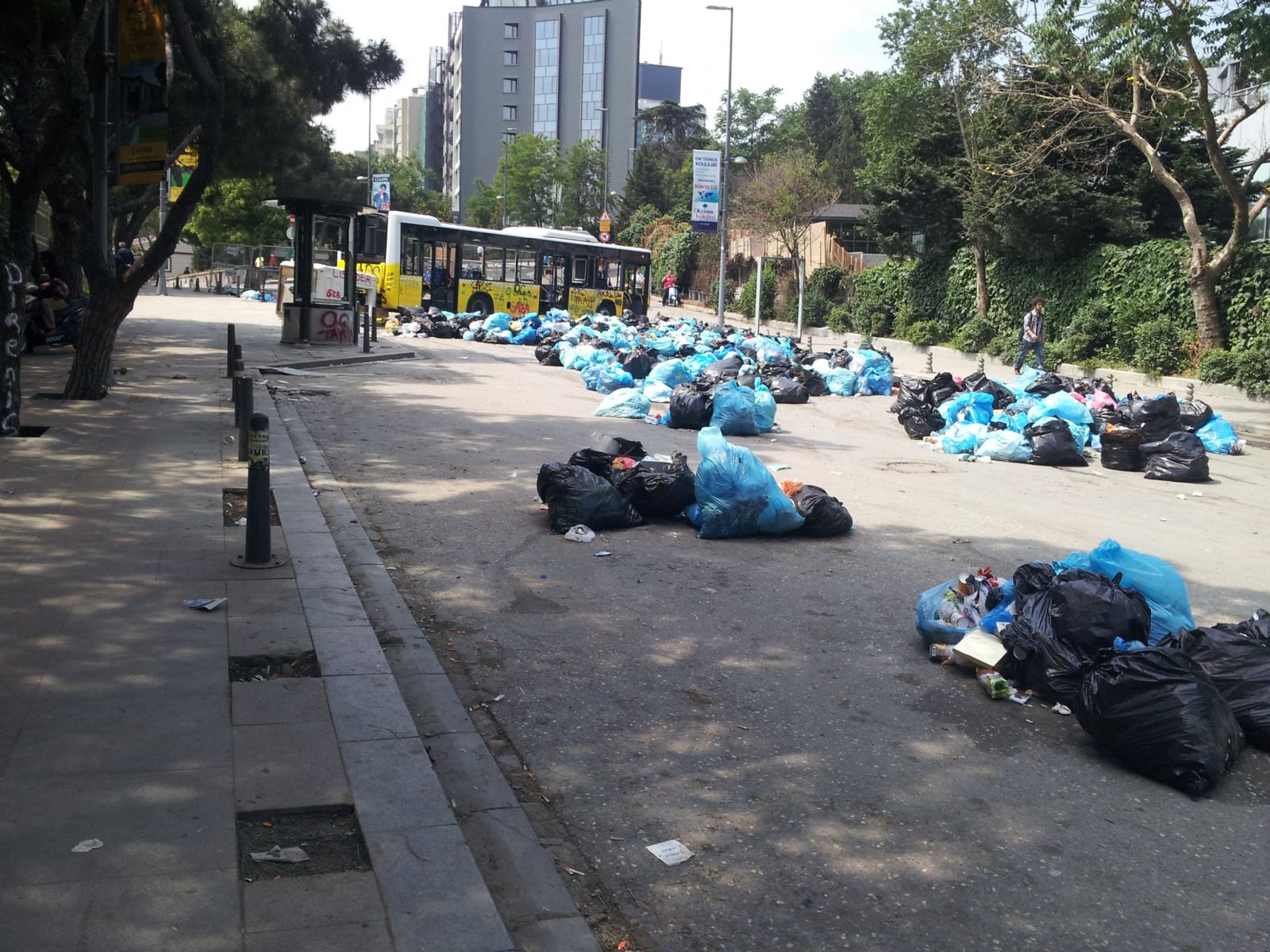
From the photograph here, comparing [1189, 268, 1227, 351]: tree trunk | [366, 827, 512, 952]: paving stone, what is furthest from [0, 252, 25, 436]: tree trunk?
Answer: [1189, 268, 1227, 351]: tree trunk

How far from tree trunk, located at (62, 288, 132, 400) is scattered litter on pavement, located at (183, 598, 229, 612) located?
708cm

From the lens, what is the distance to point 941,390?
16.1 metres

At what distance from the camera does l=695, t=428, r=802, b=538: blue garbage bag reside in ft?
27.3

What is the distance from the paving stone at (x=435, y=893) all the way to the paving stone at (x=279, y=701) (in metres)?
1.04

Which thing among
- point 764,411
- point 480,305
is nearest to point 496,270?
point 480,305

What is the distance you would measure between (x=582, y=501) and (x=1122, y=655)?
4419 mm

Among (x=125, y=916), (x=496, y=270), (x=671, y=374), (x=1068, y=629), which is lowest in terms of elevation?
(x=125, y=916)

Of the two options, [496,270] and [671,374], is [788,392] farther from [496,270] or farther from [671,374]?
[496,270]

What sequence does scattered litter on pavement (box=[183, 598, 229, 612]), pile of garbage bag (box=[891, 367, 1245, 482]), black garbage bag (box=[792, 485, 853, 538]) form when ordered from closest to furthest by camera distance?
1. scattered litter on pavement (box=[183, 598, 229, 612])
2. black garbage bag (box=[792, 485, 853, 538])
3. pile of garbage bag (box=[891, 367, 1245, 482])

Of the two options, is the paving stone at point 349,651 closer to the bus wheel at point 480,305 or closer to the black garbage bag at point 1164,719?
the black garbage bag at point 1164,719

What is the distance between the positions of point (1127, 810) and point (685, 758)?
5.65 feet

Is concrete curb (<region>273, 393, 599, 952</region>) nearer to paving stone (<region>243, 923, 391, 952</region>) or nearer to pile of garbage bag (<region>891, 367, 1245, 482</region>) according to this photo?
paving stone (<region>243, 923, 391, 952</region>)

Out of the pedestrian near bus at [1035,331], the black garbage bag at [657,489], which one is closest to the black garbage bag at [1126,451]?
the black garbage bag at [657,489]

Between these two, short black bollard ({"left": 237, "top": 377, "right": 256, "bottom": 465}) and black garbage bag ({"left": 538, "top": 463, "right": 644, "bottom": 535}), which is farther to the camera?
short black bollard ({"left": 237, "top": 377, "right": 256, "bottom": 465})
